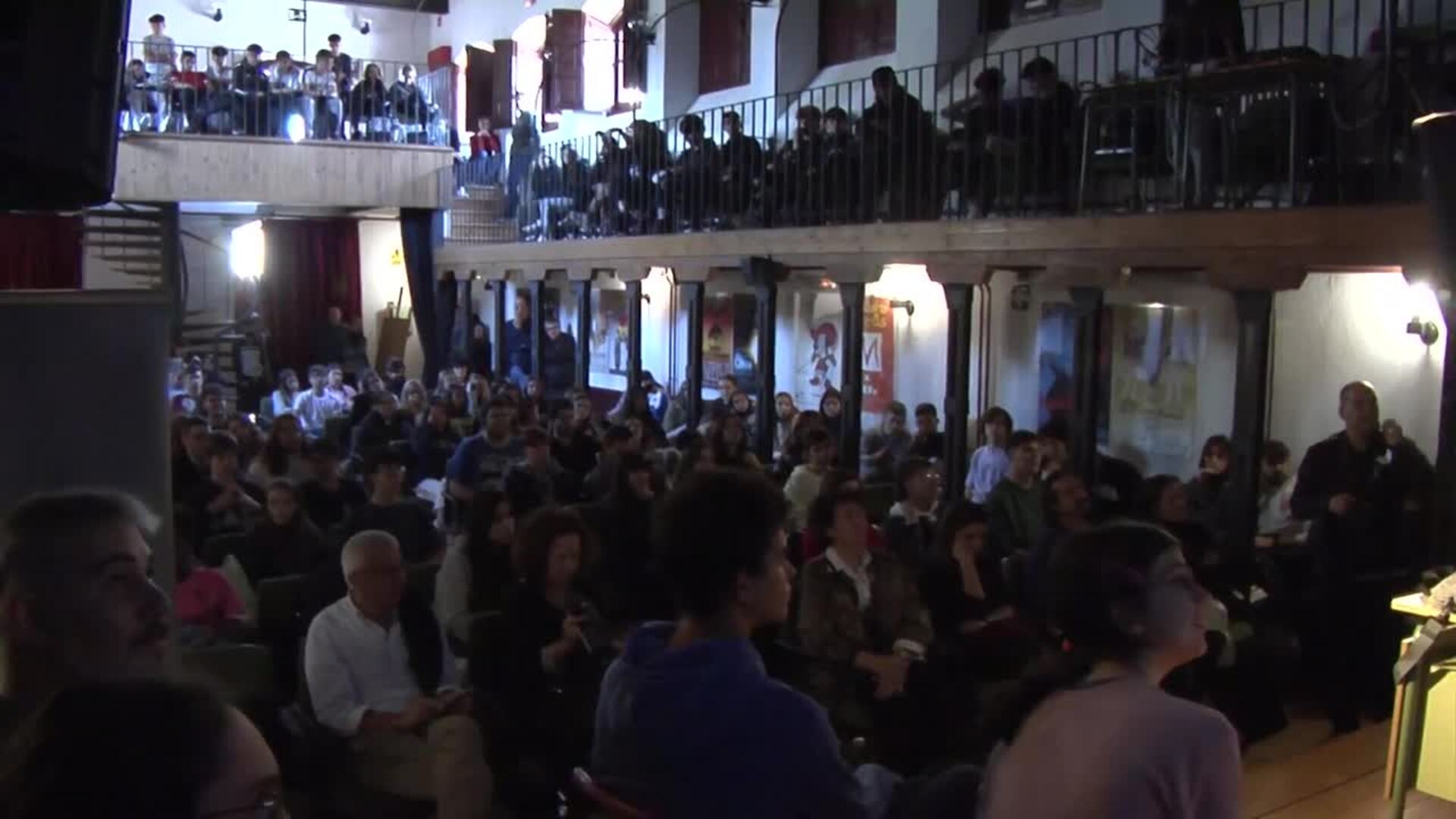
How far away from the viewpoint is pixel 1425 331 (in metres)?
8.34

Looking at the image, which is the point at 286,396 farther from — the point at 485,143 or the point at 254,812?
the point at 254,812

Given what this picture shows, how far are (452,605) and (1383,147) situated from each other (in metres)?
4.59

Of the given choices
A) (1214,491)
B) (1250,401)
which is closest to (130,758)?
(1250,401)

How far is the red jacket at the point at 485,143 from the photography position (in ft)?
60.1

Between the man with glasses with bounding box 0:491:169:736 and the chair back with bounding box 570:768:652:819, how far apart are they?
2.22 feet

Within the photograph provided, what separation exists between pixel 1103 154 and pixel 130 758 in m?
7.42

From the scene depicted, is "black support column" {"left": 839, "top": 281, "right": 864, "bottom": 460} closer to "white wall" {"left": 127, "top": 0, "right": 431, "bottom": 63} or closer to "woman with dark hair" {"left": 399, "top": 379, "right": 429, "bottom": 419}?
"woman with dark hair" {"left": 399, "top": 379, "right": 429, "bottom": 419}

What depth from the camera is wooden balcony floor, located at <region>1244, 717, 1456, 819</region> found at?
15.9 feet

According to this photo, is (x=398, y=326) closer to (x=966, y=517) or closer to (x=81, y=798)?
(x=966, y=517)

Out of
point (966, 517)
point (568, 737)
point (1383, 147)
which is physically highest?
point (1383, 147)

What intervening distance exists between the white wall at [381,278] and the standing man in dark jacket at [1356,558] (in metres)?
15.8

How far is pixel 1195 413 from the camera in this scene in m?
9.73

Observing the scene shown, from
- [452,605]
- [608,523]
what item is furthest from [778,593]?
[608,523]

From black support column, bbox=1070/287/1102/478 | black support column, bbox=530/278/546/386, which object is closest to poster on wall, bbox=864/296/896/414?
black support column, bbox=530/278/546/386
